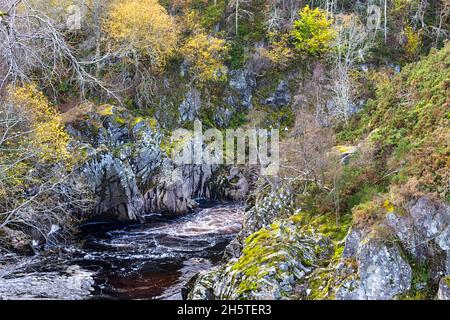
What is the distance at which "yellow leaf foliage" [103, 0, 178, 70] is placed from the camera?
3141 cm

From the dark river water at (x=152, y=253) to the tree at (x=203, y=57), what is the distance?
1397cm

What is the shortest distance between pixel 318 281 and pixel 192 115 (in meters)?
26.6

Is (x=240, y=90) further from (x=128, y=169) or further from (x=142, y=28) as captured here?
(x=128, y=169)

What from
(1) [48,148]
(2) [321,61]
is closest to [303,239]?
(1) [48,148]

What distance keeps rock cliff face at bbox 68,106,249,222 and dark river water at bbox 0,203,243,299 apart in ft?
3.51

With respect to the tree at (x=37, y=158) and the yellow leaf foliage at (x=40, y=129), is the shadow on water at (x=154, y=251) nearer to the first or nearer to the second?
the tree at (x=37, y=158)

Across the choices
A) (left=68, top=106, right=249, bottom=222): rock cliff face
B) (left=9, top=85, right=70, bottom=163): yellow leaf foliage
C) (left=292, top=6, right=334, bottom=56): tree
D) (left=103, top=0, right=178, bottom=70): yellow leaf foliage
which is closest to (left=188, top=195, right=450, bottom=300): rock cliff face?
(left=9, top=85, right=70, bottom=163): yellow leaf foliage

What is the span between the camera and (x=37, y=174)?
20281mm

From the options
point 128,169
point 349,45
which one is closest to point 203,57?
point 349,45

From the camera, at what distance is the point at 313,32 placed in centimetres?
3881

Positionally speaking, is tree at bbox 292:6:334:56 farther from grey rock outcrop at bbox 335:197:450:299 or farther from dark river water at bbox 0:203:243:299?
grey rock outcrop at bbox 335:197:450:299

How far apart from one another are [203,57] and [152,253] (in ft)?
71.0

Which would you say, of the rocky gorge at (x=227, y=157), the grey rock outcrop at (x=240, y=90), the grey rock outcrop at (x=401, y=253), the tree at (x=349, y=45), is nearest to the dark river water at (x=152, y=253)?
the rocky gorge at (x=227, y=157)
